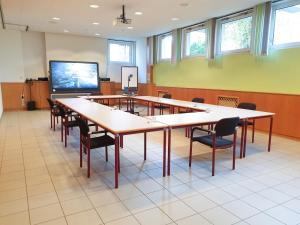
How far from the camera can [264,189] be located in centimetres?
264

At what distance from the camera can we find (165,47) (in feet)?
29.2

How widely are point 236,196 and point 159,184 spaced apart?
0.85 m

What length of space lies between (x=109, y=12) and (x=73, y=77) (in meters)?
3.80

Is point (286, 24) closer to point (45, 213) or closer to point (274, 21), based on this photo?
point (274, 21)

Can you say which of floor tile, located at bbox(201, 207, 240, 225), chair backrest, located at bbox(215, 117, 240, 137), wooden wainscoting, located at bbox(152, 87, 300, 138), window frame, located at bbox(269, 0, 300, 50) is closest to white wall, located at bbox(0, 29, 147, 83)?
wooden wainscoting, located at bbox(152, 87, 300, 138)

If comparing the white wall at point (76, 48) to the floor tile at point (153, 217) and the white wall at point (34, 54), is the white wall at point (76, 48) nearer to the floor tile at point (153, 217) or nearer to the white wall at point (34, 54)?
the white wall at point (34, 54)

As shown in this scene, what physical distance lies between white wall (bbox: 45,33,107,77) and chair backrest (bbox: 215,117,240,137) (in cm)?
763

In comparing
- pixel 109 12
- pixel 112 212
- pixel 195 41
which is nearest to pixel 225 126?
pixel 112 212

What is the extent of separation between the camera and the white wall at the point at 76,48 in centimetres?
874

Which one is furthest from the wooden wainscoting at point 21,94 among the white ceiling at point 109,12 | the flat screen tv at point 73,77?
the white ceiling at point 109,12

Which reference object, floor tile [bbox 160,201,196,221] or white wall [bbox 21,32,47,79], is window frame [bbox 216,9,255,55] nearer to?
floor tile [bbox 160,201,196,221]

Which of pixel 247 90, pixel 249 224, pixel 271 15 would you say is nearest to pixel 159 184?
pixel 249 224

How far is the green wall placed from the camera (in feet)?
15.7

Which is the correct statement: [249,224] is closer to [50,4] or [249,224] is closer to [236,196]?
[236,196]
